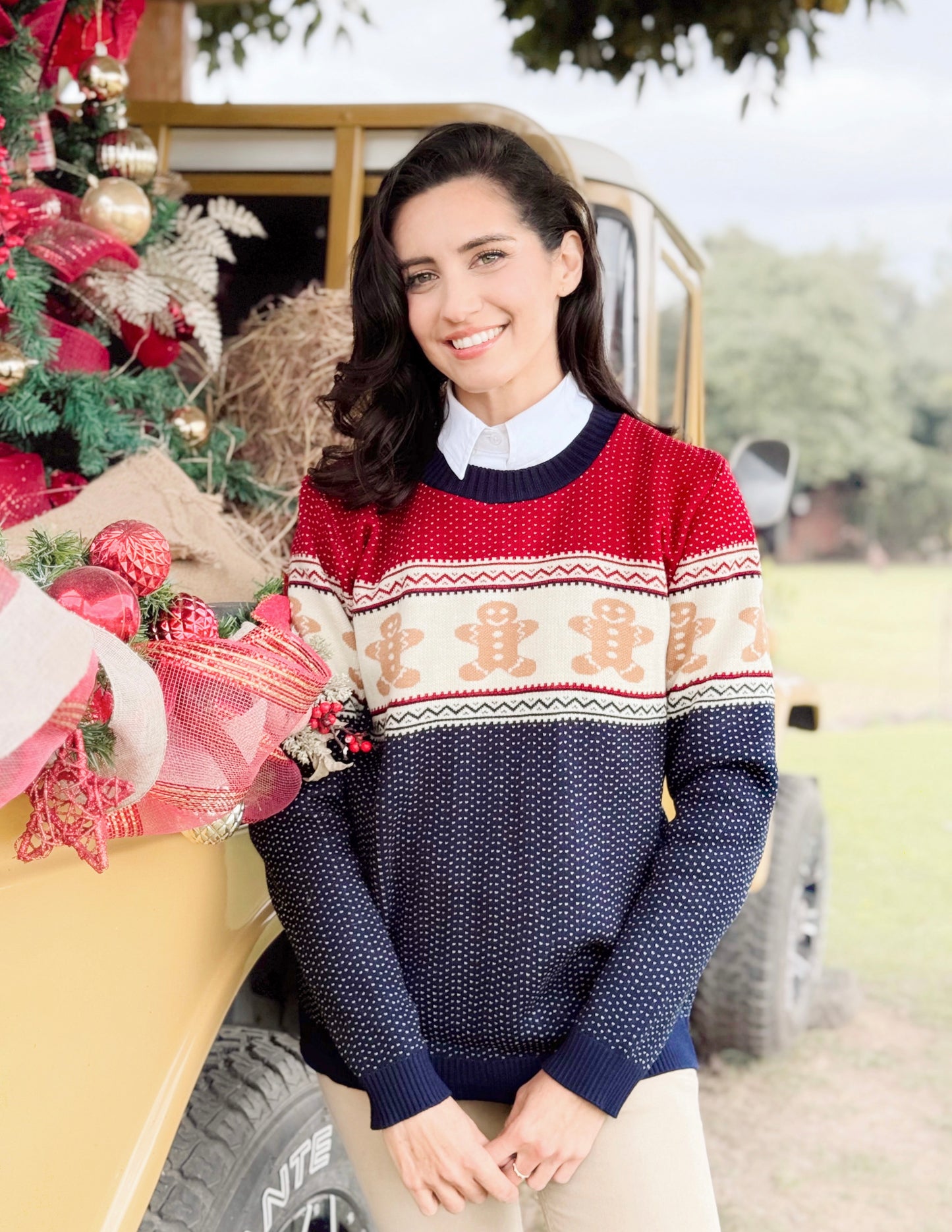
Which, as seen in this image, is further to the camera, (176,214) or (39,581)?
(176,214)

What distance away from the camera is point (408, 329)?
6.22ft

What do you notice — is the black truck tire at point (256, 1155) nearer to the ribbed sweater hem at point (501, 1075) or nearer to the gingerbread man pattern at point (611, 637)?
the ribbed sweater hem at point (501, 1075)

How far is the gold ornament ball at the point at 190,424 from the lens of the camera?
8.57ft

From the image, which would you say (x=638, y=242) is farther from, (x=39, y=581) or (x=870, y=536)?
(x=870, y=536)

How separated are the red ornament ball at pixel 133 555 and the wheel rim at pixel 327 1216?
3.34 feet

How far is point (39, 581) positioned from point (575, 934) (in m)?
0.78

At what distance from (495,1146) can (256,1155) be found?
398 millimetres

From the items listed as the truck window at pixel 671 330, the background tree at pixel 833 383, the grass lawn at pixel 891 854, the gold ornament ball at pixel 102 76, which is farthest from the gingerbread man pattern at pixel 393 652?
the background tree at pixel 833 383

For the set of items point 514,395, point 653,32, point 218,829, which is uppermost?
point 653,32

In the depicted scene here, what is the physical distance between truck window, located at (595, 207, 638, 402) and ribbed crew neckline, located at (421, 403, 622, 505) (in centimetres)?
124

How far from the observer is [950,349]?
31672mm

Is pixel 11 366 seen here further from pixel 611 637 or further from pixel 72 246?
pixel 611 637

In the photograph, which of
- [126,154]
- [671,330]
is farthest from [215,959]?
[671,330]

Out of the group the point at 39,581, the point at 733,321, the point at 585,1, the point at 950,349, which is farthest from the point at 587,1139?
the point at 950,349
